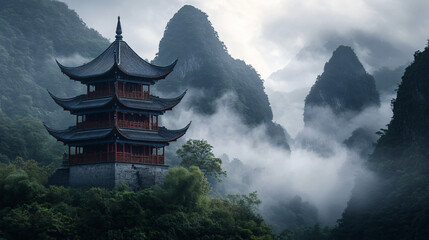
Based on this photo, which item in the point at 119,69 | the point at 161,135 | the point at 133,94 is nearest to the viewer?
the point at 119,69

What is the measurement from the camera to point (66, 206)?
47.3 m

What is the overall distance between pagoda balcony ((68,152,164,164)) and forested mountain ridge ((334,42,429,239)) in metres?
29.8

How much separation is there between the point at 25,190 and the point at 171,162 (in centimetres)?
6768

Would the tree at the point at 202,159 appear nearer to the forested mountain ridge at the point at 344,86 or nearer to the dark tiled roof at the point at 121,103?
the dark tiled roof at the point at 121,103

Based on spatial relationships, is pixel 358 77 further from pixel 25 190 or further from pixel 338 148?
pixel 25 190

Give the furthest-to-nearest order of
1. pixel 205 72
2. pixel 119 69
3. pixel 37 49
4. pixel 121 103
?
pixel 205 72 → pixel 37 49 → pixel 119 69 → pixel 121 103

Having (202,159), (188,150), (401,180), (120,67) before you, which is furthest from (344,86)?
(120,67)

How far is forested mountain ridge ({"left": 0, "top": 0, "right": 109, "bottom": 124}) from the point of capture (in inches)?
4663

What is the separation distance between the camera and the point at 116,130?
51969 mm

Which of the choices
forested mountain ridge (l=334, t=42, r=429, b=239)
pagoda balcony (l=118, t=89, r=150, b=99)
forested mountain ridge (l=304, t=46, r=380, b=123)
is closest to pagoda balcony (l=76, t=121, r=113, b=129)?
pagoda balcony (l=118, t=89, r=150, b=99)

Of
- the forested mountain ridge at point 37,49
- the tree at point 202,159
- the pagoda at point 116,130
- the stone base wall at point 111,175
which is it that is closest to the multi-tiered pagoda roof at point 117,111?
the pagoda at point 116,130

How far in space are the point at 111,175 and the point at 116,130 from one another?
350cm

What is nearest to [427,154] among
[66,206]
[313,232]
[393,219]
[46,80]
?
[393,219]

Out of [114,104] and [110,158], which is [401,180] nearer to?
[114,104]
